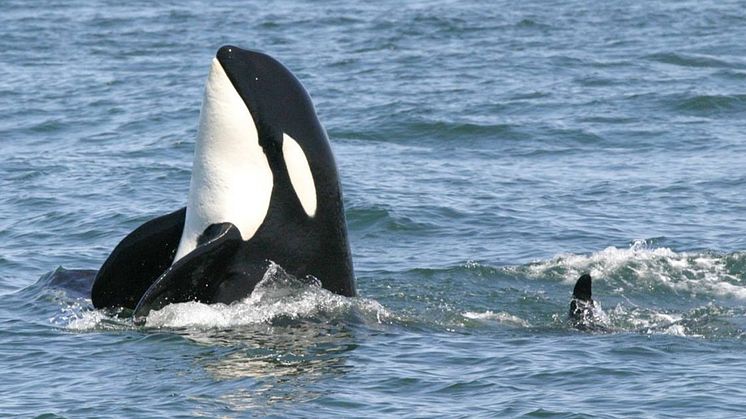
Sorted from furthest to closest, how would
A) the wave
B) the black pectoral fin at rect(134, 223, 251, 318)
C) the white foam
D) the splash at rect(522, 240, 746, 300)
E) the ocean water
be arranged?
the splash at rect(522, 240, 746, 300) < the white foam < the wave < the black pectoral fin at rect(134, 223, 251, 318) < the ocean water

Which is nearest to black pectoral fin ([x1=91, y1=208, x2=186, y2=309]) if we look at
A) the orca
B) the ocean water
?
the ocean water

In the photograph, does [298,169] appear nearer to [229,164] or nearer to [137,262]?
[229,164]

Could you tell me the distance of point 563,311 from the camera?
15.4 m

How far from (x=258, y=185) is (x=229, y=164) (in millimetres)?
309

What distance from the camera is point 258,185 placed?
13.5 metres

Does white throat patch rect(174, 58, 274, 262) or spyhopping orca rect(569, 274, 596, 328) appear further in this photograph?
spyhopping orca rect(569, 274, 596, 328)

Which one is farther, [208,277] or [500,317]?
[500,317]

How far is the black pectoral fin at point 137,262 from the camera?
14.0m

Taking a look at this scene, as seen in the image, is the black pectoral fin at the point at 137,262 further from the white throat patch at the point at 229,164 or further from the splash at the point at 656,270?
the splash at the point at 656,270

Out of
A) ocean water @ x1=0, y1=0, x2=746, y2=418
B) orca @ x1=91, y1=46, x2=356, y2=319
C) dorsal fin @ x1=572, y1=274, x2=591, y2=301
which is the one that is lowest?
ocean water @ x1=0, y1=0, x2=746, y2=418

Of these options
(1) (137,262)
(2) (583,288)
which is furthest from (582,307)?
(1) (137,262)

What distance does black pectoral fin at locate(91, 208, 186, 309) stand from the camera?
14.0 metres

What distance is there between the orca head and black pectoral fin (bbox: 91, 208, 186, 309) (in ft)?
2.16

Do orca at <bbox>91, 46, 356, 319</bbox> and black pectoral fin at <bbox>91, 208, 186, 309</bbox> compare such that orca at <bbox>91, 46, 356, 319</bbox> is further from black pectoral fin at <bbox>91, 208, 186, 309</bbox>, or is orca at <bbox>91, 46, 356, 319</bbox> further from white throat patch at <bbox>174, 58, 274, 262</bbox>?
black pectoral fin at <bbox>91, 208, 186, 309</bbox>
